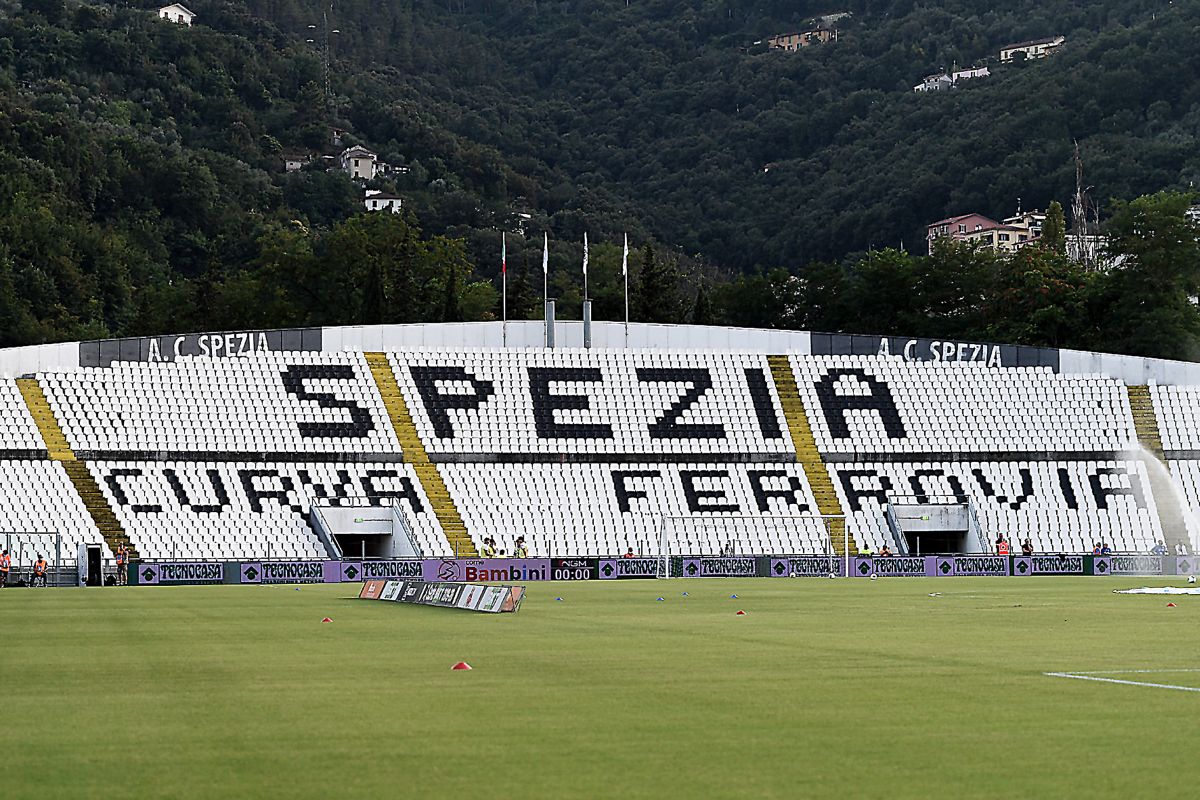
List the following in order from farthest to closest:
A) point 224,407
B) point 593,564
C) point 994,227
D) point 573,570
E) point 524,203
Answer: point 524,203 → point 994,227 → point 224,407 → point 593,564 → point 573,570

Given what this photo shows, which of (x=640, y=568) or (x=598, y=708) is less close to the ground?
(x=598, y=708)

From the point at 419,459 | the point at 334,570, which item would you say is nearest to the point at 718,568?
the point at 334,570

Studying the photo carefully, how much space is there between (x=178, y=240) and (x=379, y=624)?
125 metres

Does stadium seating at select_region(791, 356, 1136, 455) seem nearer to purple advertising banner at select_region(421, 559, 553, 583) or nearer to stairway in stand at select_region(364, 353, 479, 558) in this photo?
stairway in stand at select_region(364, 353, 479, 558)

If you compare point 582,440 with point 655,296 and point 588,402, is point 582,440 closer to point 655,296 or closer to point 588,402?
point 588,402

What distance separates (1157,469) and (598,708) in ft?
208

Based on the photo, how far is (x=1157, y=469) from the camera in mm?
74562

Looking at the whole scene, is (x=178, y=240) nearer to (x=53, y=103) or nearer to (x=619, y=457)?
(x=53, y=103)

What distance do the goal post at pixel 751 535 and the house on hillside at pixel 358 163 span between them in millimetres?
120617

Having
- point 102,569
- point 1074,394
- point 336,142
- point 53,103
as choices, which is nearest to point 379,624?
point 102,569

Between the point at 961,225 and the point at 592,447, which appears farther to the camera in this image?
the point at 961,225

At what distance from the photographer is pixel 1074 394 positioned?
7894 centimetres

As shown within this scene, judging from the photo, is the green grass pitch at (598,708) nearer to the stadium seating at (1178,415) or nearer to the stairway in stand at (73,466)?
the stairway in stand at (73,466)

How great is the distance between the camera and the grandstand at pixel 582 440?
217 ft
